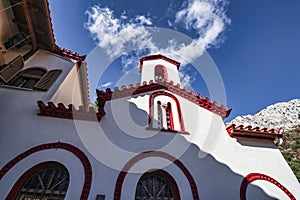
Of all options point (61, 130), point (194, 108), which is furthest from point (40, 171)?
point (194, 108)

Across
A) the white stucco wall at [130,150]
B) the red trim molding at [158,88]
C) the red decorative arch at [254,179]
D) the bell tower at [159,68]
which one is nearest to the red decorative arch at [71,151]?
the white stucco wall at [130,150]

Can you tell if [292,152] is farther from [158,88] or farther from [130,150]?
[130,150]

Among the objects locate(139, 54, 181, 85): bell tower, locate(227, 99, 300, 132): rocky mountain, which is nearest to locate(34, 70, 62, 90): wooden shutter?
locate(139, 54, 181, 85): bell tower

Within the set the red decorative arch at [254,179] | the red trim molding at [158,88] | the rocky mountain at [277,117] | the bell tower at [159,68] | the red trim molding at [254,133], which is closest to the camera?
the red decorative arch at [254,179]

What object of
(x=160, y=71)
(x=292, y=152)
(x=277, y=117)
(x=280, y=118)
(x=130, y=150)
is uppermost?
(x=277, y=117)

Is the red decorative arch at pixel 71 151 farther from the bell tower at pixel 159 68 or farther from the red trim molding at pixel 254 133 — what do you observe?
the bell tower at pixel 159 68

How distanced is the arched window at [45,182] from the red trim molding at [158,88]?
3.16 metres

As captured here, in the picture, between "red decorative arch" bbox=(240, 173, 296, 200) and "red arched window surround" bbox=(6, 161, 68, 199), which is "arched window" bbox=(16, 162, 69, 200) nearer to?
"red arched window surround" bbox=(6, 161, 68, 199)

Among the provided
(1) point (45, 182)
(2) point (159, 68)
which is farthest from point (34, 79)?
(2) point (159, 68)

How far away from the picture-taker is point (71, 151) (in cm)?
571

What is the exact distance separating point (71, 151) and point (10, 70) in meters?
5.10

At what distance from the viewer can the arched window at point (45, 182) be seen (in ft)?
15.8

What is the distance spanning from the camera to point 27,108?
22.1ft

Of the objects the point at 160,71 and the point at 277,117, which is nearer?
the point at 160,71
